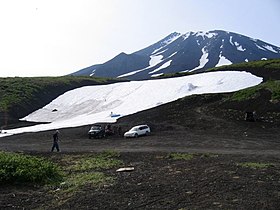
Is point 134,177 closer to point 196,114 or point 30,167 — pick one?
point 30,167

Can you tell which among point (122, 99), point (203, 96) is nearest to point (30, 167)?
point (203, 96)

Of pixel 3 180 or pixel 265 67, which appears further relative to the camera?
pixel 265 67

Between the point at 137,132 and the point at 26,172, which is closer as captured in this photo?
the point at 26,172

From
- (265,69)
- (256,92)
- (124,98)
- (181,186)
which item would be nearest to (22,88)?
(124,98)

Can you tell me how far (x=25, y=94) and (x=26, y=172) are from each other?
55.7 metres

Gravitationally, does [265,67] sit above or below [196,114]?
above

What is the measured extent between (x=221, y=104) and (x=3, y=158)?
29455 millimetres

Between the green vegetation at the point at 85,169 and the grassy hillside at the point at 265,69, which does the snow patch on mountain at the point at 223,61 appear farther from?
Answer: the green vegetation at the point at 85,169

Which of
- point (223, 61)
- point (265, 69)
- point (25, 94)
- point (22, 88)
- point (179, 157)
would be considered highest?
point (223, 61)

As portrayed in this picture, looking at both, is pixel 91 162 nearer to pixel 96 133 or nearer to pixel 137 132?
pixel 137 132

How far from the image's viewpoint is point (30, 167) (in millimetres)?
13938

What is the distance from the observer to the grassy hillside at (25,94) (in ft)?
184

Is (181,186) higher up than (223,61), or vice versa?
(223,61)

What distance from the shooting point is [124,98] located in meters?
57.3
